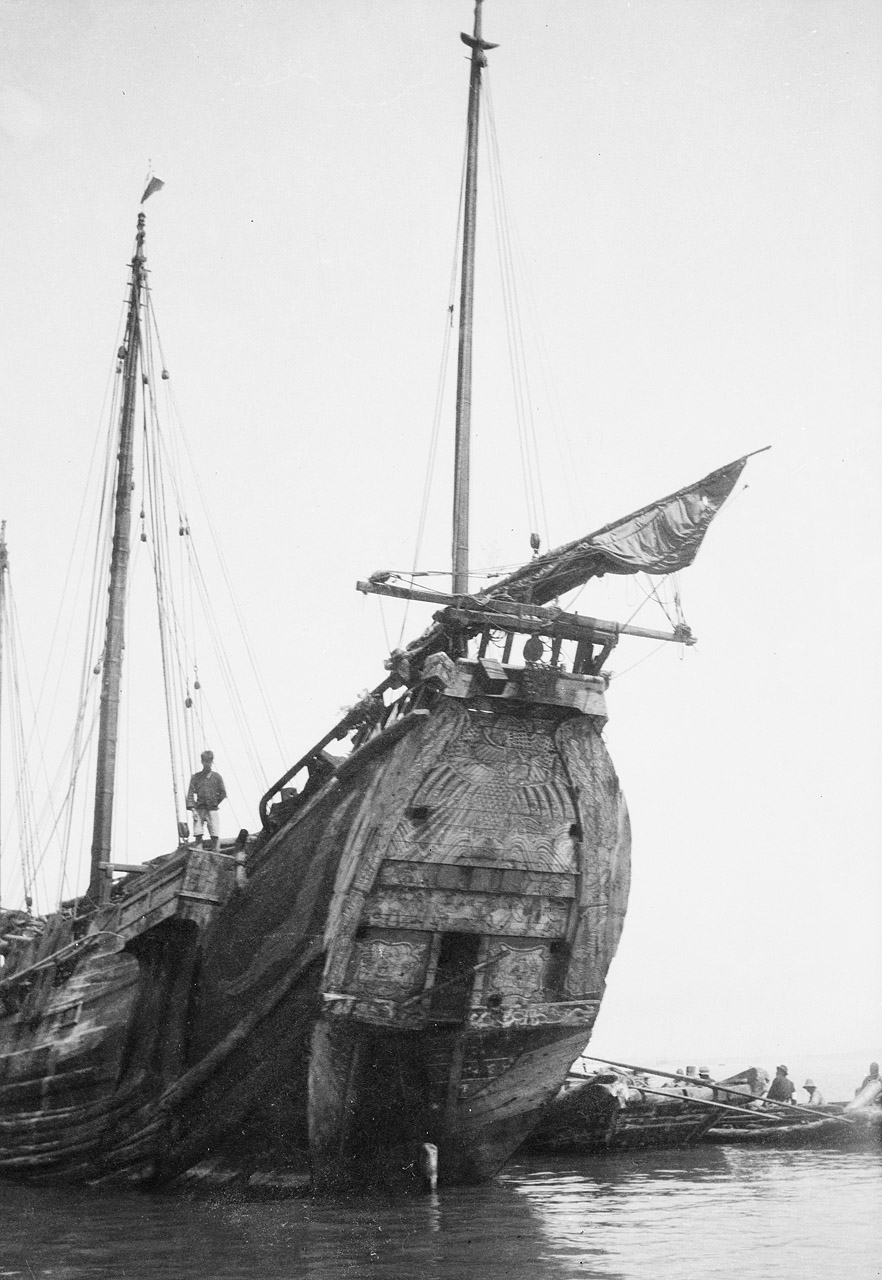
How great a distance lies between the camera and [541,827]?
12984 millimetres

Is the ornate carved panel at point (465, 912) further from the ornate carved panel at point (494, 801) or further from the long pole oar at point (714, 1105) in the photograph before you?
the long pole oar at point (714, 1105)

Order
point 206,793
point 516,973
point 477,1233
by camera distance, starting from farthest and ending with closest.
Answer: point 206,793 → point 516,973 → point 477,1233

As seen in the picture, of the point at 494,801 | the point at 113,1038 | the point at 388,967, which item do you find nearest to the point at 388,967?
the point at 388,967

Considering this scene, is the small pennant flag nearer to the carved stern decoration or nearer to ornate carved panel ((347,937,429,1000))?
the carved stern decoration

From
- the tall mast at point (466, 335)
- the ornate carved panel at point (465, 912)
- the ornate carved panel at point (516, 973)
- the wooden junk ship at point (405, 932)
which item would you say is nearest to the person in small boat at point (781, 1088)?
the wooden junk ship at point (405, 932)

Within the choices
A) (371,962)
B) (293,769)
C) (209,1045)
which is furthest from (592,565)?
(209,1045)

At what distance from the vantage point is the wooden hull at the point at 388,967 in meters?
12.4

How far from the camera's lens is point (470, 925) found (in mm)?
12922

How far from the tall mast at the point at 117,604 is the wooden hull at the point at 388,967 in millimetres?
3879

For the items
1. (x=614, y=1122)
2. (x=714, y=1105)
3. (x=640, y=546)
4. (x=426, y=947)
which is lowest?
(x=614, y=1122)

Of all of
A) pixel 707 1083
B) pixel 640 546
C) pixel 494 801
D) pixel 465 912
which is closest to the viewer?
pixel 494 801

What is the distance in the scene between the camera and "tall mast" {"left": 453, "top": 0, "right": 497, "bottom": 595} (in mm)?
15367

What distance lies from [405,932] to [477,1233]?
3.06 meters

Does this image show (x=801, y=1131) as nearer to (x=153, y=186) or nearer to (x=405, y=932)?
(x=405, y=932)
